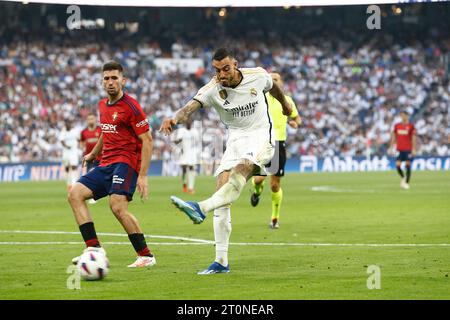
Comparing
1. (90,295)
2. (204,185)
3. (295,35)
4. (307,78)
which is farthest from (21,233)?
(295,35)

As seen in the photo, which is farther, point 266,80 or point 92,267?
point 266,80

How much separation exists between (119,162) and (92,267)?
5.76 ft

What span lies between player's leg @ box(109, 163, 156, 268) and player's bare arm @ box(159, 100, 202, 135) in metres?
1.29

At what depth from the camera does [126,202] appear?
489 inches

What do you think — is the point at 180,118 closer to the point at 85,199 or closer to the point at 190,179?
the point at 85,199

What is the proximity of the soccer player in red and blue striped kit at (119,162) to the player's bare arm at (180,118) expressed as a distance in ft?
2.97

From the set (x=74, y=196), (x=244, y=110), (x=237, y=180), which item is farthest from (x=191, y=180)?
(x=237, y=180)

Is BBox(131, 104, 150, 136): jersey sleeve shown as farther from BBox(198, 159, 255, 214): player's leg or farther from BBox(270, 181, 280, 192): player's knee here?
BBox(270, 181, 280, 192): player's knee

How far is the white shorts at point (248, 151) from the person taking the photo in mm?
12000

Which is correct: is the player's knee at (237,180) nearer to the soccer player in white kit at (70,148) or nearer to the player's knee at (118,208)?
the player's knee at (118,208)

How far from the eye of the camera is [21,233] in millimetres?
18281
